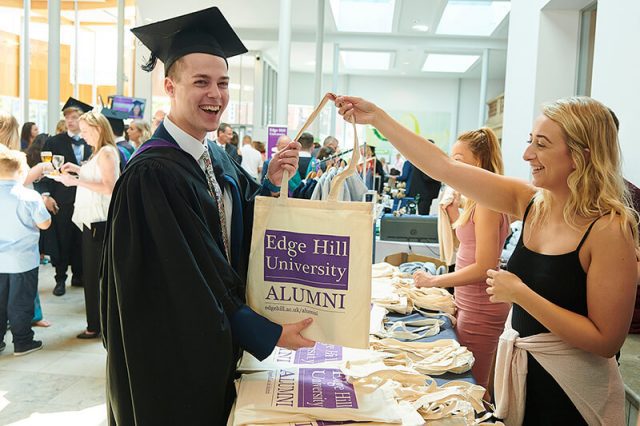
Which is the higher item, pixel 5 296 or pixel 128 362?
pixel 128 362

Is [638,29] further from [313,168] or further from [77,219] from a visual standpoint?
[77,219]

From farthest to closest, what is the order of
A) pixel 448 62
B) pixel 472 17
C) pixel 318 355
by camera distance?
pixel 448 62, pixel 472 17, pixel 318 355

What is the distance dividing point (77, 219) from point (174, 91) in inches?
129

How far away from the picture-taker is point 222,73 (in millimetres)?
1669

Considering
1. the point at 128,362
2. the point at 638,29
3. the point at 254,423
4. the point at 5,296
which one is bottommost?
the point at 5,296

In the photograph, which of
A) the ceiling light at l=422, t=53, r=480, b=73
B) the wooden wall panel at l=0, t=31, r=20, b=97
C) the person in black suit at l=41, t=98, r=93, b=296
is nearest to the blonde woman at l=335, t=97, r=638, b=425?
the person in black suit at l=41, t=98, r=93, b=296

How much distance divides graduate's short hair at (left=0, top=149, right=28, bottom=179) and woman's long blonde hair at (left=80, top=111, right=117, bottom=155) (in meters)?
0.55

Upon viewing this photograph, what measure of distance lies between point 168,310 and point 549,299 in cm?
104

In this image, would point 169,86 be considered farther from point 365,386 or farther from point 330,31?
point 330,31

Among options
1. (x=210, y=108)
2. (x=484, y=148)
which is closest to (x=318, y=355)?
(x=210, y=108)

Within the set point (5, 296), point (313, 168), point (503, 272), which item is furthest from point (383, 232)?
point (503, 272)

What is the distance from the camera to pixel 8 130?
14.5ft

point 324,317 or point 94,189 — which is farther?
point 94,189

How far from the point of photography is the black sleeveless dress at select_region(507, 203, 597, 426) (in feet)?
5.16
